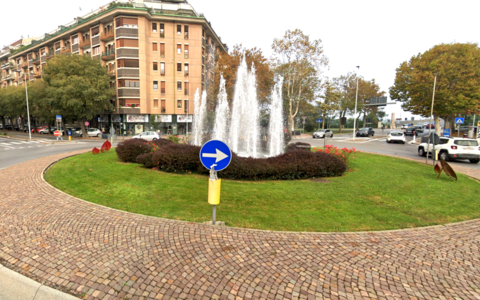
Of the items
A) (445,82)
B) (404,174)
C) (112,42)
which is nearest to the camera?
(404,174)

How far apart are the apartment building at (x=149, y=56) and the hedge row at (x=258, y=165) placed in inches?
1198

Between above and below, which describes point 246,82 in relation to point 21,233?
above

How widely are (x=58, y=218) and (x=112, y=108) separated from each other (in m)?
40.2

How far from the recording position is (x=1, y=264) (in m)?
3.57

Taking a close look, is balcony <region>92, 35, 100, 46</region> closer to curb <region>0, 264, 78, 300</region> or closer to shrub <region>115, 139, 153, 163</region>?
shrub <region>115, 139, 153, 163</region>

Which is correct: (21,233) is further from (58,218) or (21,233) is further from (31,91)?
(31,91)

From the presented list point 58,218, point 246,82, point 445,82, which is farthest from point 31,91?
point 445,82

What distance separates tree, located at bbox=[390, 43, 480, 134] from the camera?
26.3 metres

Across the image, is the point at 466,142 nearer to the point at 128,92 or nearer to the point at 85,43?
the point at 128,92

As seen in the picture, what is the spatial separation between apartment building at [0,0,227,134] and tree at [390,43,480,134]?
104ft

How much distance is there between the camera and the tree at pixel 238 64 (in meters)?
36.4

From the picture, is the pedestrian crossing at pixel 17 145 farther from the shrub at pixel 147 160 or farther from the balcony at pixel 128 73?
the balcony at pixel 128 73

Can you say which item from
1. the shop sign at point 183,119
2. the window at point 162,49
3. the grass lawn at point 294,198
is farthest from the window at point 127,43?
the grass lawn at point 294,198

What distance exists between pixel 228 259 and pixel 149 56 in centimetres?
4513
